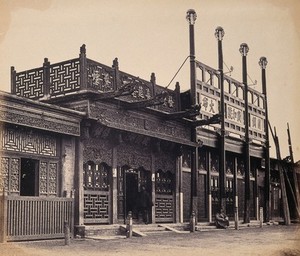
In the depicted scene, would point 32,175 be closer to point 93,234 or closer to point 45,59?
point 93,234

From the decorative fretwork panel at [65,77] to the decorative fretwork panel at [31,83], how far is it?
41 centimetres

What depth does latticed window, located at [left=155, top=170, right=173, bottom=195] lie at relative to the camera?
1480 centimetres

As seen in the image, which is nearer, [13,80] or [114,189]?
[114,189]

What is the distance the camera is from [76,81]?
472 inches

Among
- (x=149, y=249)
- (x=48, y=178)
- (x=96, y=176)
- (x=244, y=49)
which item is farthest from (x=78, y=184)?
(x=244, y=49)

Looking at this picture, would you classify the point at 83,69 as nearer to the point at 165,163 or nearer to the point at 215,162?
the point at 165,163

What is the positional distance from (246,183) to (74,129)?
868 cm

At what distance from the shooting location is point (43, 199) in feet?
31.7

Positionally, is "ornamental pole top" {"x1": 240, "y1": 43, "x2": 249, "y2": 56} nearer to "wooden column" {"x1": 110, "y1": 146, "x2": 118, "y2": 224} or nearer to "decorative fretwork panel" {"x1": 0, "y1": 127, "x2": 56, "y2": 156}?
"wooden column" {"x1": 110, "y1": 146, "x2": 118, "y2": 224}

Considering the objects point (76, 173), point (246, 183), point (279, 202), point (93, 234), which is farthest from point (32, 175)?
point (279, 202)

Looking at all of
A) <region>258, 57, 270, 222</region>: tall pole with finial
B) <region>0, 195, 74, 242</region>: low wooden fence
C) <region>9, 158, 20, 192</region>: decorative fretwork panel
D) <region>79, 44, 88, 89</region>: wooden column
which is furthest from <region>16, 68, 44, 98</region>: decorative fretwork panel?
<region>258, 57, 270, 222</region>: tall pole with finial

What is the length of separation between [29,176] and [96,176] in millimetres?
1910

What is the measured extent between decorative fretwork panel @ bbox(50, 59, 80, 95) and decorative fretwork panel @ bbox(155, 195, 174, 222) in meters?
4.17

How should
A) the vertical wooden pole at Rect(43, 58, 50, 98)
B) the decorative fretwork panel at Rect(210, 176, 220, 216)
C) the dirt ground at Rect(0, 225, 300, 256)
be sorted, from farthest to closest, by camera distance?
the decorative fretwork panel at Rect(210, 176, 220, 216) → the vertical wooden pole at Rect(43, 58, 50, 98) → the dirt ground at Rect(0, 225, 300, 256)
